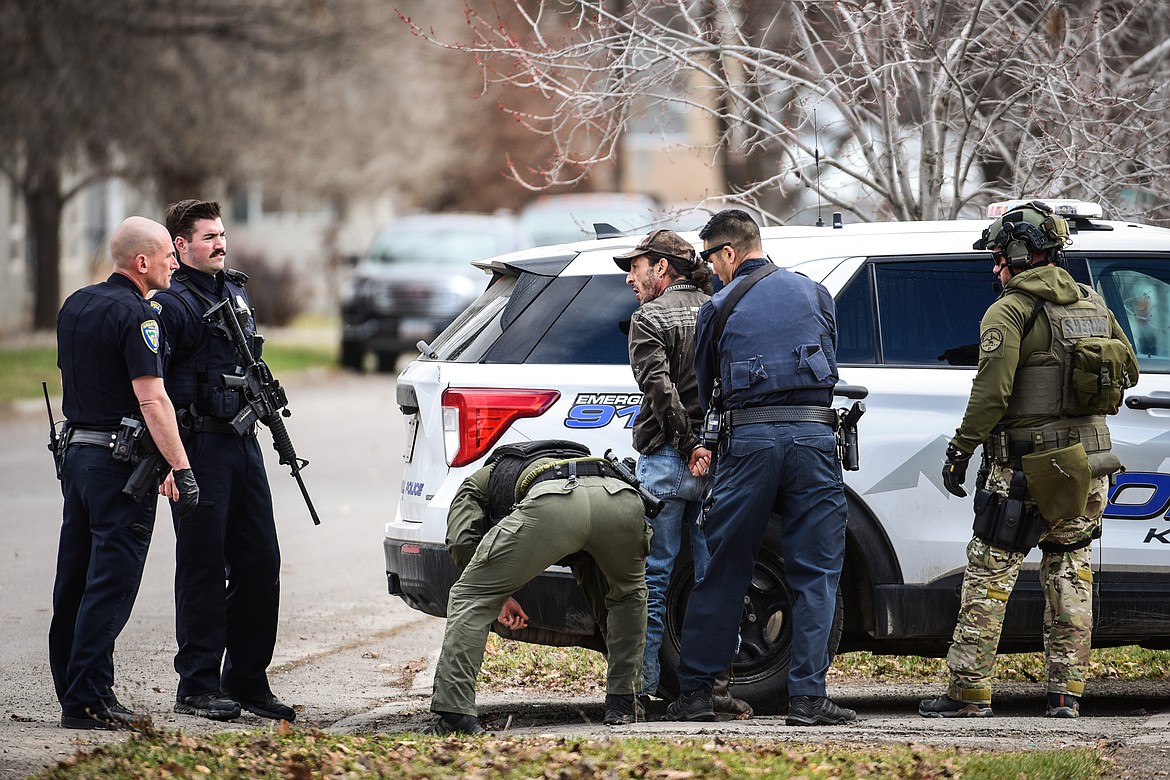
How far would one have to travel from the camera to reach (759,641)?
6.28 meters

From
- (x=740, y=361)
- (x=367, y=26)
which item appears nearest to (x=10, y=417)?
(x=367, y=26)

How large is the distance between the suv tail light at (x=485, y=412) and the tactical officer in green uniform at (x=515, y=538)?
11.1 inches

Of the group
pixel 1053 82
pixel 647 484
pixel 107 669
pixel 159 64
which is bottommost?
pixel 107 669

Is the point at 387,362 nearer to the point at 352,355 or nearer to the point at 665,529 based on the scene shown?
the point at 352,355

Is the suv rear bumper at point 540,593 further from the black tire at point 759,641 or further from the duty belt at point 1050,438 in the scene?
the duty belt at point 1050,438

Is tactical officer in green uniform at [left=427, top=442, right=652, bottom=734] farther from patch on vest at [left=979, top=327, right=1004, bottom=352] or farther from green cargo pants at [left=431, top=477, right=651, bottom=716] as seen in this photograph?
patch on vest at [left=979, top=327, right=1004, bottom=352]

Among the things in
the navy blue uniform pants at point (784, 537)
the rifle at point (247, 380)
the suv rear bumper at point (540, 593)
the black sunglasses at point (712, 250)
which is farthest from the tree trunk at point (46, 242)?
the navy blue uniform pants at point (784, 537)

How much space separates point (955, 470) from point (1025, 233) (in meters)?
0.93

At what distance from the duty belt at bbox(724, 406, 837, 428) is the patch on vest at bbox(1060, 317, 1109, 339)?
0.94 m

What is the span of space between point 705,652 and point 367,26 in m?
20.2

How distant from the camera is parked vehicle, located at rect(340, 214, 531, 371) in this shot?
22781 millimetres

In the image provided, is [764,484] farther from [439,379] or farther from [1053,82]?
[1053,82]

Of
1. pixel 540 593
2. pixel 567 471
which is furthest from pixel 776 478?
pixel 540 593

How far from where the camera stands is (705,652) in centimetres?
595
